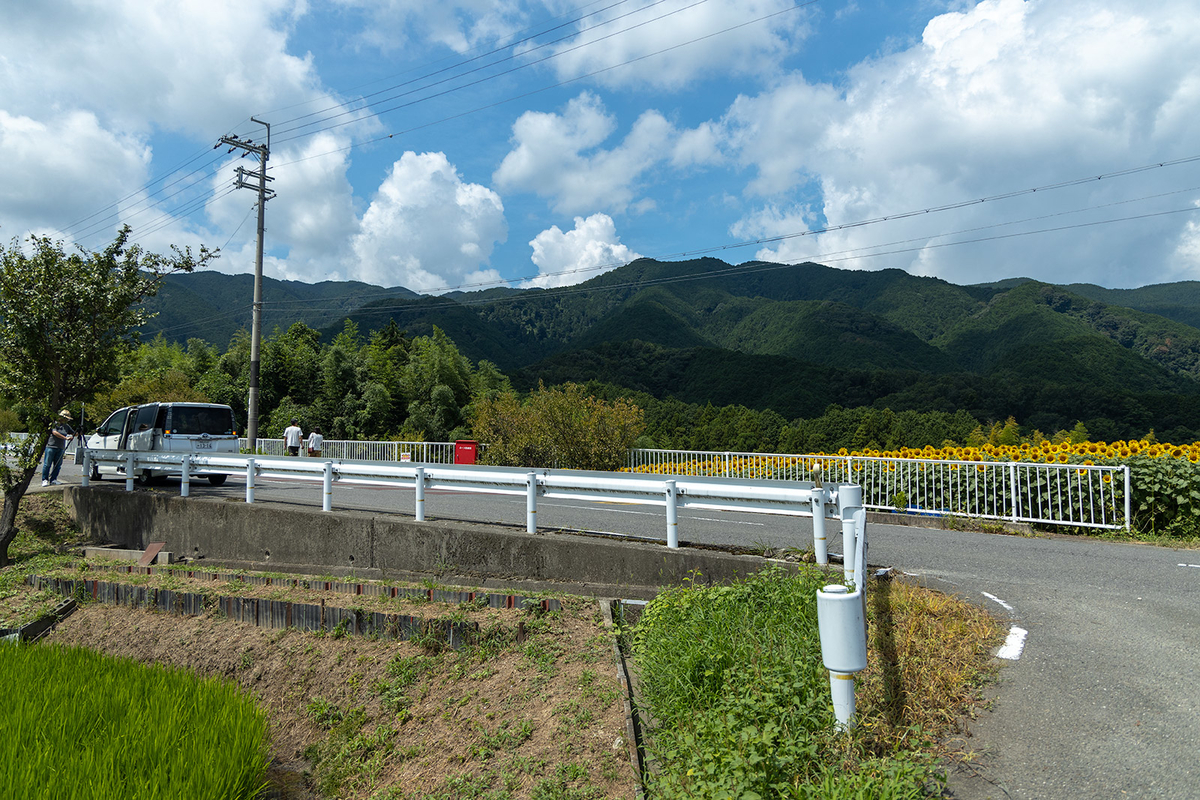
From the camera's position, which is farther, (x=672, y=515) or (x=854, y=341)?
(x=854, y=341)

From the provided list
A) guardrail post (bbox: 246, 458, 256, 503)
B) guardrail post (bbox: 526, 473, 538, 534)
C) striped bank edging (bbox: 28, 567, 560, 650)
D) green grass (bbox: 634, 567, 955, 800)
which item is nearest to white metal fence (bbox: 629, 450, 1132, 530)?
guardrail post (bbox: 526, 473, 538, 534)

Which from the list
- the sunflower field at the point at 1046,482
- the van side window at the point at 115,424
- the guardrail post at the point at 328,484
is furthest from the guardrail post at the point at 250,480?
the sunflower field at the point at 1046,482

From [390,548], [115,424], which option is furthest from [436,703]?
[115,424]

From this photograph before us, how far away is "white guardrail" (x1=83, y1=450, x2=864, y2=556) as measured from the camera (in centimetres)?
636

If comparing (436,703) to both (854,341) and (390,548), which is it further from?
(854,341)

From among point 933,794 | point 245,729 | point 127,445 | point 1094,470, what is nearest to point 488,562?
point 245,729

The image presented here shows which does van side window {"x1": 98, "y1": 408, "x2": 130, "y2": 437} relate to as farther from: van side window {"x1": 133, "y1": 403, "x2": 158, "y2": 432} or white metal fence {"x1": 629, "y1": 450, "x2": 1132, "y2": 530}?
white metal fence {"x1": 629, "y1": 450, "x2": 1132, "y2": 530}

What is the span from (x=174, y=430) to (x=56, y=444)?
7.33 ft

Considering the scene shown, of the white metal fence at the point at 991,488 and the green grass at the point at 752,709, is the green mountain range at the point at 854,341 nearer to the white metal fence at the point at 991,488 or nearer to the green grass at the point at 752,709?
the white metal fence at the point at 991,488

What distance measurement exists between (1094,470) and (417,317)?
411 feet

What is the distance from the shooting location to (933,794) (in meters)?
3.21

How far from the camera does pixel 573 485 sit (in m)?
7.63

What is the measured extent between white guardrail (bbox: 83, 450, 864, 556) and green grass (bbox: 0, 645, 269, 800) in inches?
138

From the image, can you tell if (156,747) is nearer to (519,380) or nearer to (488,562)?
(488,562)
